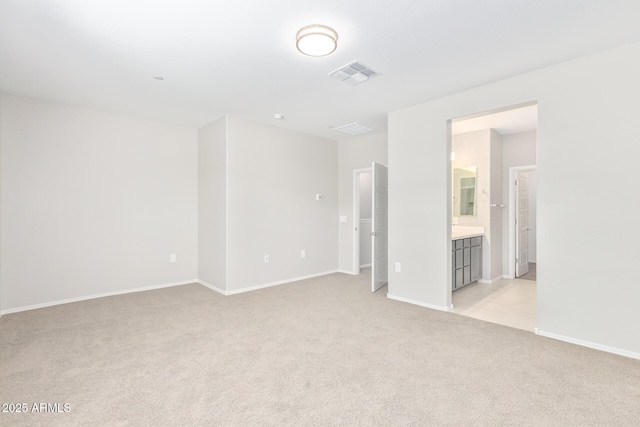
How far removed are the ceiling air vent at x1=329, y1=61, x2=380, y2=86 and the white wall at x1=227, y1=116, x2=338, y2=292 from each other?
209cm

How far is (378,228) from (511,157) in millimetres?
2989

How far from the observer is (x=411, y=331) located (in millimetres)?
3141

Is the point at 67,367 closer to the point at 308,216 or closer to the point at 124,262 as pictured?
the point at 124,262

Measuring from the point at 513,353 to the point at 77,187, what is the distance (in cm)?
542

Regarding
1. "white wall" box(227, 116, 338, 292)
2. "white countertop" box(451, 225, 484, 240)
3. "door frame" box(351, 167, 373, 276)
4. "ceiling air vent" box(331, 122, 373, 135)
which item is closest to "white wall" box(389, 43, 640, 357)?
"ceiling air vent" box(331, 122, 373, 135)

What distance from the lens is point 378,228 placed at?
16.1 ft

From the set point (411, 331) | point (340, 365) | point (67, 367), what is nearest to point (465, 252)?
point (411, 331)

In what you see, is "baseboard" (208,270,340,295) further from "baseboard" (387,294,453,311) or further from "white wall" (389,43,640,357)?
"white wall" (389,43,640,357)

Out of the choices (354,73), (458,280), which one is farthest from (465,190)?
(354,73)

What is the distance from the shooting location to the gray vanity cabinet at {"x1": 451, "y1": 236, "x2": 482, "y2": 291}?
455 centimetres

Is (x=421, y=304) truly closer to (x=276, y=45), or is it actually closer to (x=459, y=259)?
(x=459, y=259)

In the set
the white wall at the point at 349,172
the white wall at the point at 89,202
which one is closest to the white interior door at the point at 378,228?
the white wall at the point at 349,172

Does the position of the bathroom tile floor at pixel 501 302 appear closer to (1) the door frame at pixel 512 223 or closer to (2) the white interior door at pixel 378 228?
(1) the door frame at pixel 512 223

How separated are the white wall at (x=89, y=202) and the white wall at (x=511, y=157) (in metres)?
5.53
